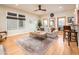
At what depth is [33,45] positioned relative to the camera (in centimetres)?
268

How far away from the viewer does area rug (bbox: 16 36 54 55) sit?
8.15 feet

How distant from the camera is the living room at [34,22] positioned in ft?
7.80

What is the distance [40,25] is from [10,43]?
0.91 m

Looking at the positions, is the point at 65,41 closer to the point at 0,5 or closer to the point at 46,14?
the point at 46,14

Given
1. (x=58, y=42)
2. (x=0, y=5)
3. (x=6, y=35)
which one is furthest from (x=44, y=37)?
(x=0, y=5)

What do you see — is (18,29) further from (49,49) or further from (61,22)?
(61,22)

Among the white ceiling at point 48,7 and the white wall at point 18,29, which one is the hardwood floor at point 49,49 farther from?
the white ceiling at point 48,7

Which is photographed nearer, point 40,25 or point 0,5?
point 0,5

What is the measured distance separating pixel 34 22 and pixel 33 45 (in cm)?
64

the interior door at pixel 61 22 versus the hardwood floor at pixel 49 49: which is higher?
the interior door at pixel 61 22

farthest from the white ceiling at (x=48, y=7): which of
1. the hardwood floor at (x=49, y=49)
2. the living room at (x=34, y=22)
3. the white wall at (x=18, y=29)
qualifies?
the hardwood floor at (x=49, y=49)

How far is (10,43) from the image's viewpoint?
2.46 m

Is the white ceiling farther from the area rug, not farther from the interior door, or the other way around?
the area rug

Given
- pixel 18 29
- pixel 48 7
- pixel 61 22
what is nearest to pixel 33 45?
pixel 18 29
